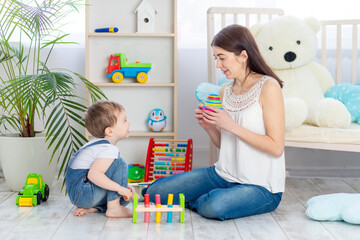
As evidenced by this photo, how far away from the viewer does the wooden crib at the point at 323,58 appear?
2234mm

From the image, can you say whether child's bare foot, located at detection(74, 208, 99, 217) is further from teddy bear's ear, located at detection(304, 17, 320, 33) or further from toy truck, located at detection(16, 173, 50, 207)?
teddy bear's ear, located at detection(304, 17, 320, 33)

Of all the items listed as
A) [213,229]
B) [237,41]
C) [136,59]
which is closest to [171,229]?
[213,229]

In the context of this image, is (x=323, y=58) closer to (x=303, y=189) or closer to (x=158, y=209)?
(x=303, y=189)

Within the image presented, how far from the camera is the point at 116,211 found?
191 cm

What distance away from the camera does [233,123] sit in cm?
187

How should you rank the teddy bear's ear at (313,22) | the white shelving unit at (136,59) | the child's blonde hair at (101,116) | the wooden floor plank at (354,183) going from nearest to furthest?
1. the child's blonde hair at (101,116)
2. the wooden floor plank at (354,183)
3. the teddy bear's ear at (313,22)
4. the white shelving unit at (136,59)

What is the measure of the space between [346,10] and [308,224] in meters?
1.67

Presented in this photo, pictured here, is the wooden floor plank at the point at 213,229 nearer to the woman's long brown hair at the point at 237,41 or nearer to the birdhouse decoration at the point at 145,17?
the woman's long brown hair at the point at 237,41

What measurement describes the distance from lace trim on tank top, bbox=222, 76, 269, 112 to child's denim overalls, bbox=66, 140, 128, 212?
0.50 meters

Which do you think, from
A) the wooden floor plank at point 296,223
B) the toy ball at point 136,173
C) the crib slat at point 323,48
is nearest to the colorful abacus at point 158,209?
the wooden floor plank at point 296,223

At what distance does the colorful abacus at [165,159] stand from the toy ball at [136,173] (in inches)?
3.7

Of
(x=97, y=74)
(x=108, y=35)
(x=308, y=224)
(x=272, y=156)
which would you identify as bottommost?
(x=308, y=224)

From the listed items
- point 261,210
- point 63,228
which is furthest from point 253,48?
point 63,228

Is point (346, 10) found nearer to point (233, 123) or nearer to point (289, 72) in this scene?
point (289, 72)
